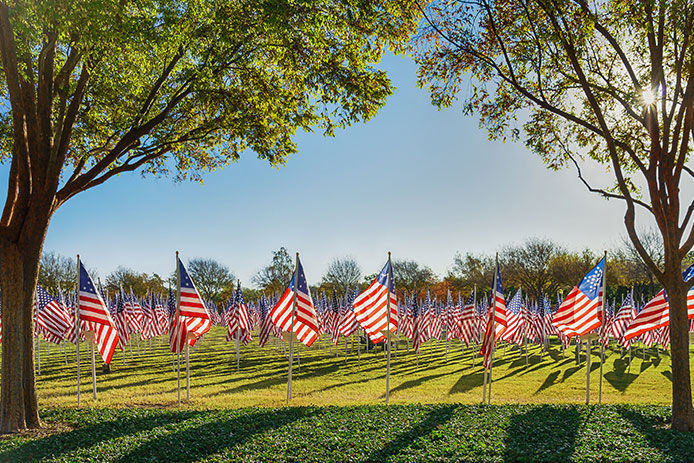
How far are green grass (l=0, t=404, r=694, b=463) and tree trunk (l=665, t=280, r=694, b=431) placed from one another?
519 mm

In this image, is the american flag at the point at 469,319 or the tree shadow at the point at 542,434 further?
the american flag at the point at 469,319

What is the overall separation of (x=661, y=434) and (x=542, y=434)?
249cm

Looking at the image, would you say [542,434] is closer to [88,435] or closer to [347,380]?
[88,435]

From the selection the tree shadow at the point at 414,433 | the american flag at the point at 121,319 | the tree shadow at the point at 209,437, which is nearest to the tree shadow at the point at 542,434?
the tree shadow at the point at 414,433

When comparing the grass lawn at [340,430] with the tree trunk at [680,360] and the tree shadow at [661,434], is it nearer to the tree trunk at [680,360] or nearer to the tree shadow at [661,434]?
the tree shadow at [661,434]

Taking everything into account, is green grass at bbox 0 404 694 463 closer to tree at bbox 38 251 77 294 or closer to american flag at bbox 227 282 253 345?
american flag at bbox 227 282 253 345

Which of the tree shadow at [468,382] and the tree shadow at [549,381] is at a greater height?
the tree shadow at [468,382]

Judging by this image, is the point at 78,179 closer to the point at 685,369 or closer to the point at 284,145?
the point at 284,145

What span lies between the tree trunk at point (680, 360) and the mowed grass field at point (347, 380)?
604 cm

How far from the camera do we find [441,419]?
977 centimetres

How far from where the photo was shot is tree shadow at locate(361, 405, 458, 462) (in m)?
7.58

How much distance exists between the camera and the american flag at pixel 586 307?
40.9ft

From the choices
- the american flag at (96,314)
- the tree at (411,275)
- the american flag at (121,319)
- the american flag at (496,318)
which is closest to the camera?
the american flag at (96,314)

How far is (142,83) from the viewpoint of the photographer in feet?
40.0
